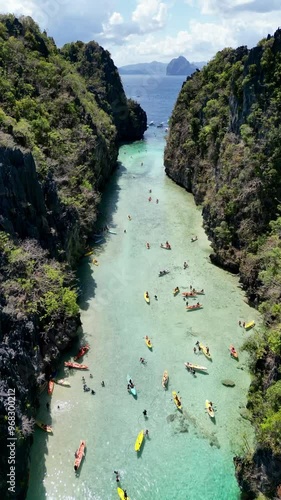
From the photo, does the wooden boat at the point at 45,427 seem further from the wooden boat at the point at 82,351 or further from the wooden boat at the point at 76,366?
the wooden boat at the point at 82,351

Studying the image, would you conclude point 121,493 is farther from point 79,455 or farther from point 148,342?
point 148,342

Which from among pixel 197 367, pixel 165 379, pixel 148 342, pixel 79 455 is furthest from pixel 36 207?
pixel 79 455

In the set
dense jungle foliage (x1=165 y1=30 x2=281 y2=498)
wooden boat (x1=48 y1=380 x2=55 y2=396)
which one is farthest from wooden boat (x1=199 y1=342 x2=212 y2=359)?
wooden boat (x1=48 y1=380 x2=55 y2=396)

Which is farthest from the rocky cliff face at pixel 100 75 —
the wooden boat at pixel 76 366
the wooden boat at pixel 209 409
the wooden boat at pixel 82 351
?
the wooden boat at pixel 209 409

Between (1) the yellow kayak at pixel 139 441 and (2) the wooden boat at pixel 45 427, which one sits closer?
(1) the yellow kayak at pixel 139 441

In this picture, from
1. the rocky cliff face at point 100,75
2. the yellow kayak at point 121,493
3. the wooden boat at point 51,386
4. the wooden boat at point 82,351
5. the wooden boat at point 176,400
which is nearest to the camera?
the yellow kayak at point 121,493

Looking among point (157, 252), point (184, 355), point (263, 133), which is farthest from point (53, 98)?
point (184, 355)

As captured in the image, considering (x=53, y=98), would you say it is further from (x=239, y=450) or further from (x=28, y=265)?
(x=239, y=450)
